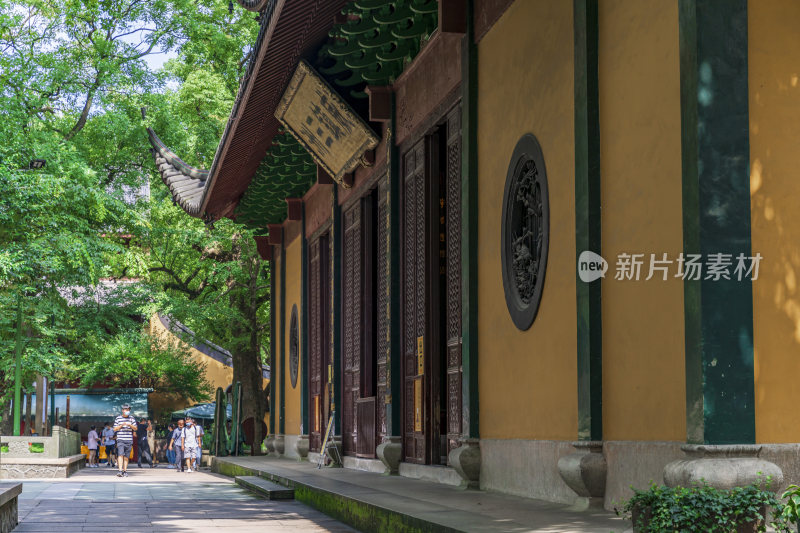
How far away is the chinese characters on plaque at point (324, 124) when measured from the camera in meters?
12.5

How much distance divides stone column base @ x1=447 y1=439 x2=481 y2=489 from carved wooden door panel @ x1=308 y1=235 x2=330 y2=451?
7070 mm

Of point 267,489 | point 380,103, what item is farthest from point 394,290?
point 267,489

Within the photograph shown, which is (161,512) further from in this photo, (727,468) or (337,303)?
(727,468)

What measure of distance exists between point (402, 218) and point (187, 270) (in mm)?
15492

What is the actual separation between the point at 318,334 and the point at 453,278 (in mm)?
7059

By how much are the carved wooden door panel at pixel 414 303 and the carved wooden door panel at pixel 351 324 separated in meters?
2.35

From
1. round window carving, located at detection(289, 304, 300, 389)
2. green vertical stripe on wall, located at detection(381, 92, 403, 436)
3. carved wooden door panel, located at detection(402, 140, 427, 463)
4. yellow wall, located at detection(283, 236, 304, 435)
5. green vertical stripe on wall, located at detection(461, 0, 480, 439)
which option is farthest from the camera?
round window carving, located at detection(289, 304, 300, 389)

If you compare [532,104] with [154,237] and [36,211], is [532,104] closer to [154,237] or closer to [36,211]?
[36,211]

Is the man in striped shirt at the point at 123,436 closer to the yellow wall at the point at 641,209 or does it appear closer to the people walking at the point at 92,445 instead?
the people walking at the point at 92,445

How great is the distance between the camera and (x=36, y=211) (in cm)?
2092

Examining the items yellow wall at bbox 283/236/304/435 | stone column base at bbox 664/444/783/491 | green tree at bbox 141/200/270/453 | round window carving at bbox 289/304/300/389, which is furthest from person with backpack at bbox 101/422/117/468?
stone column base at bbox 664/444/783/491

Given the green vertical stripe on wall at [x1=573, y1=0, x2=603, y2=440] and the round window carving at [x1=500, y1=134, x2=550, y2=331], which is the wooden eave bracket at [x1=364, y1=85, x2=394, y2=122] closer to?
the round window carving at [x1=500, y1=134, x2=550, y2=331]

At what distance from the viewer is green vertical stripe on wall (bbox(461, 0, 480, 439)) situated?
9.05 metres

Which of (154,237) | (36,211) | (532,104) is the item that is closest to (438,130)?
(532,104)
